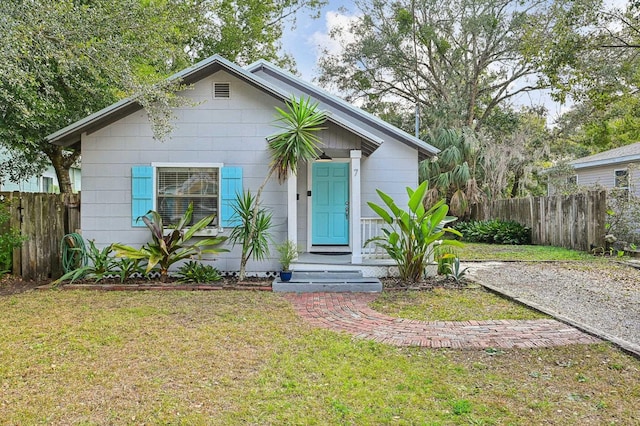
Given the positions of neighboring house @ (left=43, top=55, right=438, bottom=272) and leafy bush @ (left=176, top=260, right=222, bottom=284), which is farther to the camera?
neighboring house @ (left=43, top=55, right=438, bottom=272)

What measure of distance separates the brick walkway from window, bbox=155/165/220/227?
3247 mm

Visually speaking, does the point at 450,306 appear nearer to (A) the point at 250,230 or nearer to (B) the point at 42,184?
(A) the point at 250,230

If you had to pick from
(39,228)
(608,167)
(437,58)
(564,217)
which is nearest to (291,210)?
(39,228)

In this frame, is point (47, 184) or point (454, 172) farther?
point (454, 172)

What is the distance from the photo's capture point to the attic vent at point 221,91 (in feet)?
27.6

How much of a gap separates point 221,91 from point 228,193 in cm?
208

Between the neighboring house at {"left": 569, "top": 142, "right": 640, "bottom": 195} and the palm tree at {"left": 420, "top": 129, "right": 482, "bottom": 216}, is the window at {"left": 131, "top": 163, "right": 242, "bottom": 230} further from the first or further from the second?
the neighboring house at {"left": 569, "top": 142, "right": 640, "bottom": 195}

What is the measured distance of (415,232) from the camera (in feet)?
24.7

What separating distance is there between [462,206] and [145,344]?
15452mm

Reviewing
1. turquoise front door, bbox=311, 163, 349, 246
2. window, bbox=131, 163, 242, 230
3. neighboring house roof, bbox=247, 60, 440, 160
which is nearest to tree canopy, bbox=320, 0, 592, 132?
neighboring house roof, bbox=247, 60, 440, 160

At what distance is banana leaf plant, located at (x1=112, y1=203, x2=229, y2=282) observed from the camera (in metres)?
7.71

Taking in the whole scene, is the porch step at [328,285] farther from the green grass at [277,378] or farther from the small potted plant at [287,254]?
the green grass at [277,378]

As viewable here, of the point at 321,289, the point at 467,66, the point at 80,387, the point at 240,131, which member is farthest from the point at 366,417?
the point at 467,66

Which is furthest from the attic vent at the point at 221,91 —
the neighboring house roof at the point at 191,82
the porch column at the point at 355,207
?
the porch column at the point at 355,207
